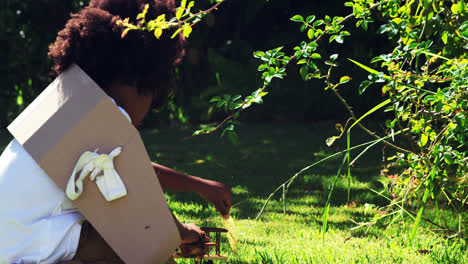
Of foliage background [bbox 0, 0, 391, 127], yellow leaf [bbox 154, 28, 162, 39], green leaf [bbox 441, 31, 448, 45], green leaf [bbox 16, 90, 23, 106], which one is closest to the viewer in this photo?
yellow leaf [bbox 154, 28, 162, 39]

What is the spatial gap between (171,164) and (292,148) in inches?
56.4

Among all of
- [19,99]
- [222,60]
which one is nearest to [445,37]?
[222,60]

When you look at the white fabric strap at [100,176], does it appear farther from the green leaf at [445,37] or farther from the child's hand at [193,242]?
the green leaf at [445,37]

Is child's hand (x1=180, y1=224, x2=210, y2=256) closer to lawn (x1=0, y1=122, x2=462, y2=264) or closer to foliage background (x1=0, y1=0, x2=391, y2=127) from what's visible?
lawn (x1=0, y1=122, x2=462, y2=264)

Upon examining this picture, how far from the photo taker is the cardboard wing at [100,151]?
190 centimetres

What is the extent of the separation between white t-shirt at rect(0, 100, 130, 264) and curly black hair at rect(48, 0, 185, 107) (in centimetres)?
Result: 39

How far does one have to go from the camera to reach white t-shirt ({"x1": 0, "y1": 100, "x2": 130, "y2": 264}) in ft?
6.22

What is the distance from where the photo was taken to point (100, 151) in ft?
6.35

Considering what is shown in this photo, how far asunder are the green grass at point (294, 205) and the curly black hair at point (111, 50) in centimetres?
107

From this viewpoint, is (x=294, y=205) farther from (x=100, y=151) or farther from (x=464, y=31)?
(x=100, y=151)

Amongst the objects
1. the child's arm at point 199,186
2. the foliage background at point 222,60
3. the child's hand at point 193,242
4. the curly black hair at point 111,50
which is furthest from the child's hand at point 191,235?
the foliage background at point 222,60

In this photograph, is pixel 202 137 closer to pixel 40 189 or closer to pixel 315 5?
pixel 315 5

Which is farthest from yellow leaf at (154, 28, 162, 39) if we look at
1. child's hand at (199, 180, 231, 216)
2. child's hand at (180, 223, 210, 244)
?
child's hand at (180, 223, 210, 244)

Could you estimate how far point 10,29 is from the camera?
7.66 metres
